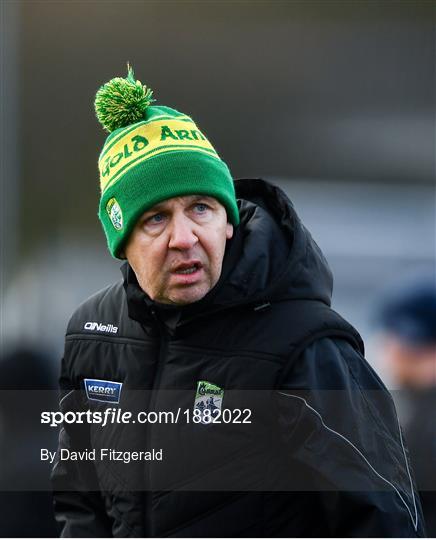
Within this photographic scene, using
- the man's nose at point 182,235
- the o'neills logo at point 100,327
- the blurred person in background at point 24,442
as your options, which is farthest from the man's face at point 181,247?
the blurred person in background at point 24,442

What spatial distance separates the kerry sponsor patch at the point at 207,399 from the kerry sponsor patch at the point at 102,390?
165mm

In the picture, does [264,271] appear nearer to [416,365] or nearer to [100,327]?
[100,327]

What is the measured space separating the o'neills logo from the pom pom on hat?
1.22ft

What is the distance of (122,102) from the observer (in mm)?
1531

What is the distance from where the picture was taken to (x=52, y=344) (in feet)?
7.84

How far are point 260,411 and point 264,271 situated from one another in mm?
237

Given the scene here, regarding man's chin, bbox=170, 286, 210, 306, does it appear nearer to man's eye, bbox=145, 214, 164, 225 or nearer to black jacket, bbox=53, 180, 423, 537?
black jacket, bbox=53, 180, 423, 537

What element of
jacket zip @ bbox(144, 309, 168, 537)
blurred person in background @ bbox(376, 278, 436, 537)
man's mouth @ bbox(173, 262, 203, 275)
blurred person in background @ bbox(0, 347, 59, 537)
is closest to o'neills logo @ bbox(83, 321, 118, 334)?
jacket zip @ bbox(144, 309, 168, 537)

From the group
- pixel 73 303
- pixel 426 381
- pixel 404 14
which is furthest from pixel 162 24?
pixel 426 381

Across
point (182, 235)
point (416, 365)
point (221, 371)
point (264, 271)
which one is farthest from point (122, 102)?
point (416, 365)

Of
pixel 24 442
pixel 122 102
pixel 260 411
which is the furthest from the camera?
pixel 24 442

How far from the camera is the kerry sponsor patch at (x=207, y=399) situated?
4.71 feet

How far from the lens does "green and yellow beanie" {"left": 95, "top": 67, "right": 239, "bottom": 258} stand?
4.81 ft

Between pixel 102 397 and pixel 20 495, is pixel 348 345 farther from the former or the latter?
pixel 20 495
